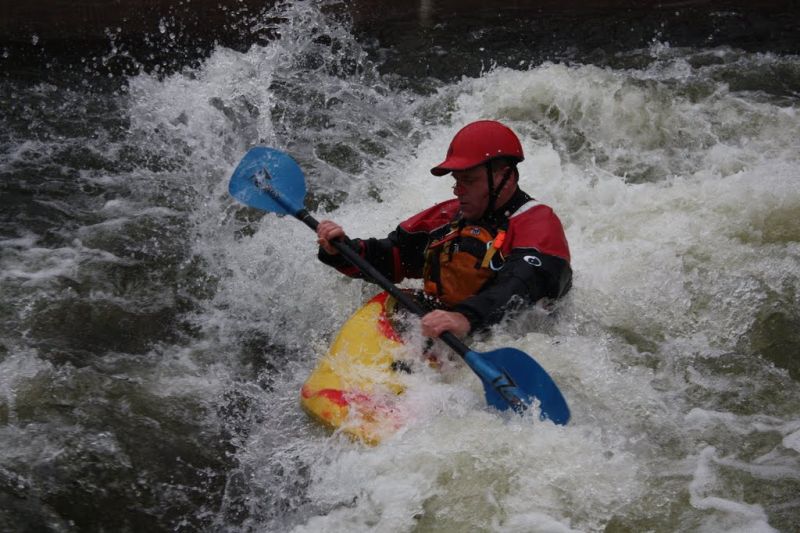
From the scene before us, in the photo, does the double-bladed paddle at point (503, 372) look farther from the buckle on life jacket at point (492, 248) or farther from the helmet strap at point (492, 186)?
the helmet strap at point (492, 186)

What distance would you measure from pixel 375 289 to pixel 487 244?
1.19 meters

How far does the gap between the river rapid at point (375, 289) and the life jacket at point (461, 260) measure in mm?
234

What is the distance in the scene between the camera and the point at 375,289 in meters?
4.67

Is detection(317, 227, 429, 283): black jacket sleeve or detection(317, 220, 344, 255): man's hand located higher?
detection(317, 220, 344, 255): man's hand

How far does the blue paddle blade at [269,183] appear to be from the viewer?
431cm

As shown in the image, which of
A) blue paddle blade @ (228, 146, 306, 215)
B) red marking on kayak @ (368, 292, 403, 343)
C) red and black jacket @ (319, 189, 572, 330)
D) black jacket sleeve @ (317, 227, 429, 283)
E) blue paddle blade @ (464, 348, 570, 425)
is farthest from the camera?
blue paddle blade @ (228, 146, 306, 215)

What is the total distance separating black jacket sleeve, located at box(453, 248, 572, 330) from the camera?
3.36 metres

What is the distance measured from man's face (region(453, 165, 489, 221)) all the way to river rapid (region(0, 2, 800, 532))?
50 cm

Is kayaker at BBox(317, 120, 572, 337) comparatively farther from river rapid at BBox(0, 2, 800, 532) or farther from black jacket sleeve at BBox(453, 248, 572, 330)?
river rapid at BBox(0, 2, 800, 532)

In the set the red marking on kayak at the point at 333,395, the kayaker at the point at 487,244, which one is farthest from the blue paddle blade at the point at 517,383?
the red marking on kayak at the point at 333,395

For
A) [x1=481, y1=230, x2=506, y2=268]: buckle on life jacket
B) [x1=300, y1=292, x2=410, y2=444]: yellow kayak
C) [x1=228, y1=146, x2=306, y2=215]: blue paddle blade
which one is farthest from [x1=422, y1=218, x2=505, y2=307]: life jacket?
[x1=228, y1=146, x2=306, y2=215]: blue paddle blade

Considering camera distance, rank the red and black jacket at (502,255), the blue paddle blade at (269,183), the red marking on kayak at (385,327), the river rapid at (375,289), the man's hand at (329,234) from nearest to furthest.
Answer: the river rapid at (375,289) < the red and black jacket at (502,255) < the red marking on kayak at (385,327) < the man's hand at (329,234) < the blue paddle blade at (269,183)

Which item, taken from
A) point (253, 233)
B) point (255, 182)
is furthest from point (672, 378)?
point (253, 233)

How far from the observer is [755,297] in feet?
14.5
